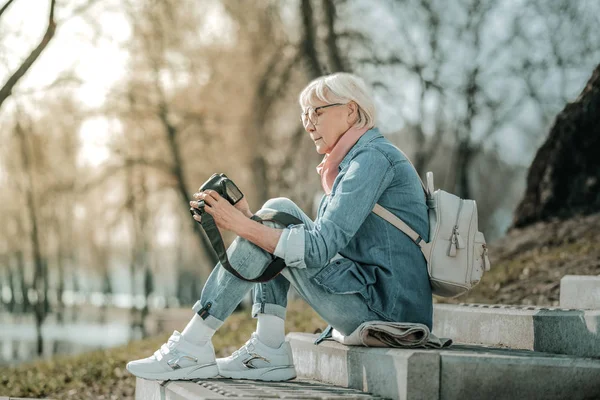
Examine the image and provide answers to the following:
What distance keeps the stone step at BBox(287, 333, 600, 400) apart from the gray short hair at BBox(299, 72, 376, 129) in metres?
1.14

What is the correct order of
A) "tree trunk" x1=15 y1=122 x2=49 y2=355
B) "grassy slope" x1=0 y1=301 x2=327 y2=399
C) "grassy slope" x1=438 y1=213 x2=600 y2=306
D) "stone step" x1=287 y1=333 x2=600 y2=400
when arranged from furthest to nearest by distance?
"tree trunk" x1=15 y1=122 x2=49 y2=355, "grassy slope" x1=438 y1=213 x2=600 y2=306, "grassy slope" x1=0 y1=301 x2=327 y2=399, "stone step" x1=287 y1=333 x2=600 y2=400

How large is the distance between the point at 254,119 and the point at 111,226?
8.22 metres

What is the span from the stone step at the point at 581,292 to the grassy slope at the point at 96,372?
2134 millimetres

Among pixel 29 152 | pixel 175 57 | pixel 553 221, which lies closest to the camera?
pixel 553 221

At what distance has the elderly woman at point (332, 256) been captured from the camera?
3.86m

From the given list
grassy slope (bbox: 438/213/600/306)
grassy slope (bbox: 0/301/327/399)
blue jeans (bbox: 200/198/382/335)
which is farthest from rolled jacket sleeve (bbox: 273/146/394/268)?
grassy slope (bbox: 438/213/600/306)

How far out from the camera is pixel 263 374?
4180 millimetres

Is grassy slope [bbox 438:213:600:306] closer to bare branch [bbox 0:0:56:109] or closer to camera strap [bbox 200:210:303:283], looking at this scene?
camera strap [bbox 200:210:303:283]

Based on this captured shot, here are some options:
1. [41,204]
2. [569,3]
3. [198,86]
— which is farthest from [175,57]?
[569,3]

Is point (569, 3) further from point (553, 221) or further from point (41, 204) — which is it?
point (41, 204)

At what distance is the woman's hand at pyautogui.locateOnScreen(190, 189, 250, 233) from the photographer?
386cm

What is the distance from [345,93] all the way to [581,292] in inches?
Answer: 78.6

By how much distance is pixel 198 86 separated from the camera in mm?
22094

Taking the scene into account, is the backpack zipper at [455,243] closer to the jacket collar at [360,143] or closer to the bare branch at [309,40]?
the jacket collar at [360,143]
